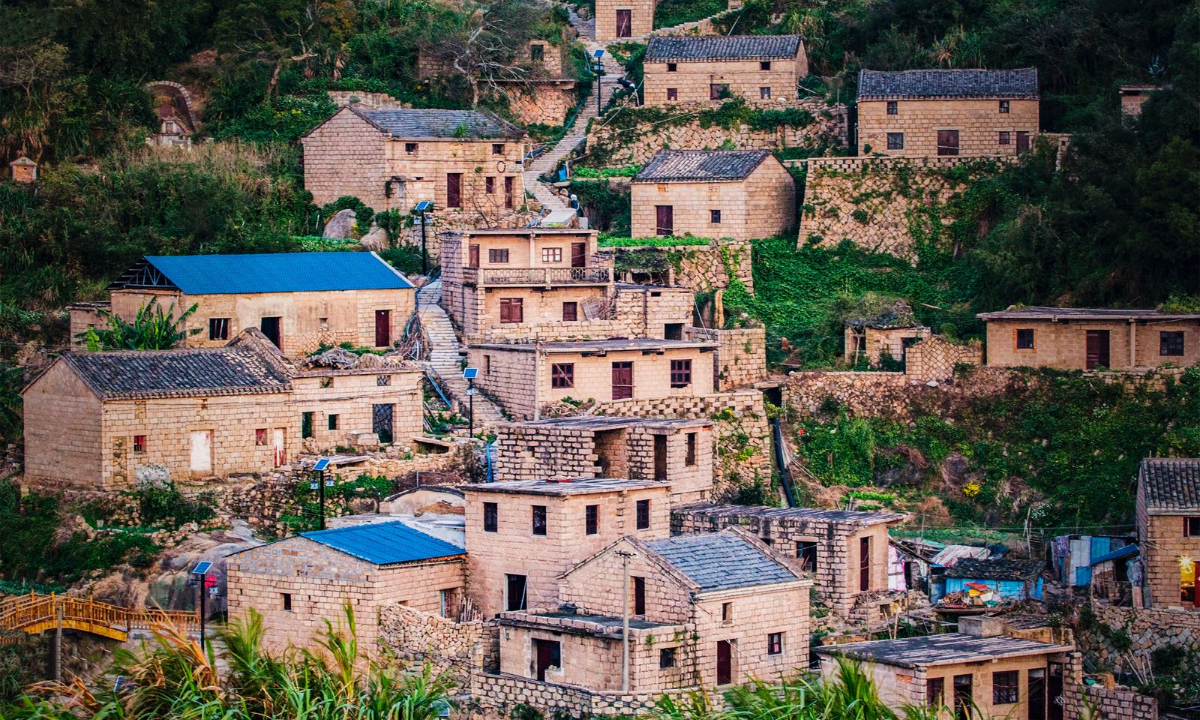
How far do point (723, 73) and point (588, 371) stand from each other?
661 inches

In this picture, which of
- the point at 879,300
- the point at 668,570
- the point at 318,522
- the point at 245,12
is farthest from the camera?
the point at 245,12

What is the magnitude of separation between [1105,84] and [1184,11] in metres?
4.10

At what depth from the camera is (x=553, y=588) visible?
4791 centimetres

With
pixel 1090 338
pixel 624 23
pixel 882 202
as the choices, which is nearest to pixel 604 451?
pixel 1090 338

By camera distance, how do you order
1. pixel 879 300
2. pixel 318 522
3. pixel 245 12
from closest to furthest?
pixel 318 522, pixel 879 300, pixel 245 12

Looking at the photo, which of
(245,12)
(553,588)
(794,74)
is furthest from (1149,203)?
(245,12)

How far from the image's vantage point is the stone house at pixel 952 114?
67.9 meters

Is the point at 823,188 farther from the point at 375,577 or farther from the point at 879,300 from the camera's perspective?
the point at 375,577

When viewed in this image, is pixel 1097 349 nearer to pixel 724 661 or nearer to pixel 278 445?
pixel 724 661

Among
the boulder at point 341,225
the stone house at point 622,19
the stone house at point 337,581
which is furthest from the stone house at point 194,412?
the stone house at point 622,19

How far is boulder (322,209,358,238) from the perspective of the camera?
66562 millimetres

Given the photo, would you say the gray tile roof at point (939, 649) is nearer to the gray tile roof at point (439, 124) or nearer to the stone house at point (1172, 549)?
the stone house at point (1172, 549)

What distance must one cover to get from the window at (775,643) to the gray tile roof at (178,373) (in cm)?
1426

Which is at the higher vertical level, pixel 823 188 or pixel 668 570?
pixel 823 188
